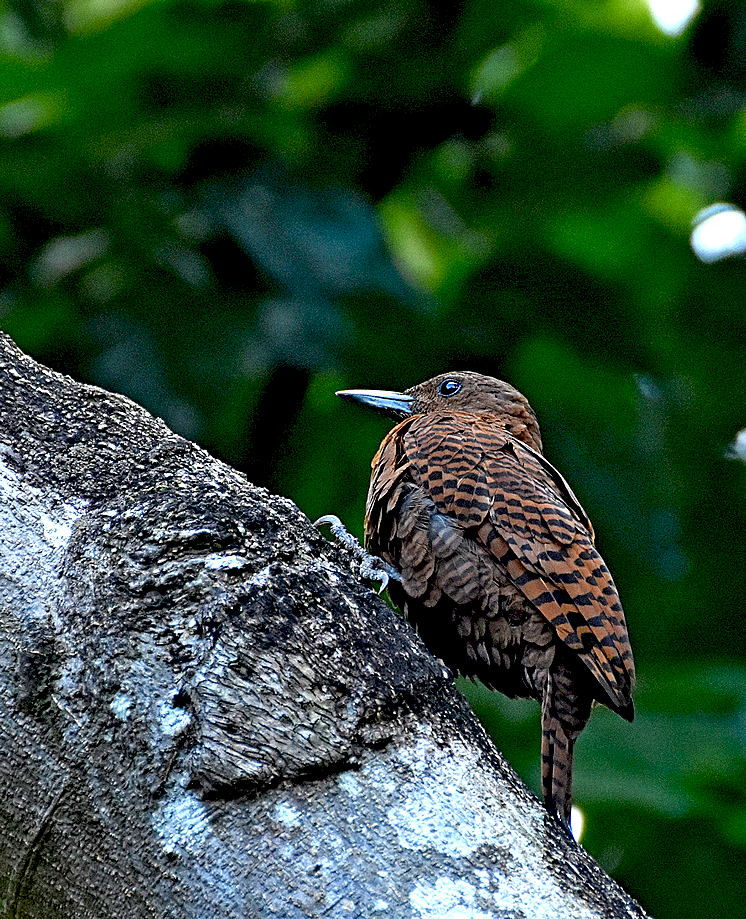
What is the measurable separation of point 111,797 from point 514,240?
84.8 inches

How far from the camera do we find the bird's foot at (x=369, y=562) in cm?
280

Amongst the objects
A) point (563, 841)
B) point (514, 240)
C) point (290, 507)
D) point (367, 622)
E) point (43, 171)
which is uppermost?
point (514, 240)

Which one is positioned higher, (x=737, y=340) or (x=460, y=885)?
(x=737, y=340)

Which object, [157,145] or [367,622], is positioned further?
[157,145]

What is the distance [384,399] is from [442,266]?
47cm

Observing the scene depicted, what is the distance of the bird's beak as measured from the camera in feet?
10.6

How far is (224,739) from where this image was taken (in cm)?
171

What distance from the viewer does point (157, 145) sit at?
124 inches

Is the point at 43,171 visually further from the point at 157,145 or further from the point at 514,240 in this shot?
the point at 514,240

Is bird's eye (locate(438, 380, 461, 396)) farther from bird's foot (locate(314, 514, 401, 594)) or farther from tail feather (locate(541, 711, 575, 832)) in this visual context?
tail feather (locate(541, 711, 575, 832))

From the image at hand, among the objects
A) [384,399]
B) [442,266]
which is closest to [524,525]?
[384,399]

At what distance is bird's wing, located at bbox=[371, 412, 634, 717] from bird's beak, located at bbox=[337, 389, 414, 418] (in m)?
0.09

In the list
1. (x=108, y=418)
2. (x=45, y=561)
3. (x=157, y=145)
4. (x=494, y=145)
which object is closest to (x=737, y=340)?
(x=494, y=145)

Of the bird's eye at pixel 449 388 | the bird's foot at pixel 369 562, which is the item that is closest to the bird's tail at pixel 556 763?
the bird's foot at pixel 369 562
